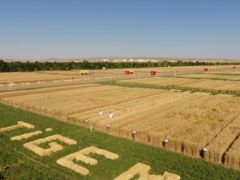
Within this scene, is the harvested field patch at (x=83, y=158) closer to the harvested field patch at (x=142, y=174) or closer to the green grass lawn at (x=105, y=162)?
the green grass lawn at (x=105, y=162)

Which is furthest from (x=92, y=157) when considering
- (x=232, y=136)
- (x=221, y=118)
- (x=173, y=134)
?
(x=221, y=118)

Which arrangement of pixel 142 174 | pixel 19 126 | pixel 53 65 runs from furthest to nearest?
1. pixel 53 65
2. pixel 19 126
3. pixel 142 174

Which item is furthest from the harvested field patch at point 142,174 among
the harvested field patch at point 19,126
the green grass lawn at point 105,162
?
the harvested field patch at point 19,126

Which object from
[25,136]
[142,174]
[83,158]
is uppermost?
[25,136]

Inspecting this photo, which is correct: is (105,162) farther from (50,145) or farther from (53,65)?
(53,65)

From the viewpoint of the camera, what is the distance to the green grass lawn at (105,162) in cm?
1267

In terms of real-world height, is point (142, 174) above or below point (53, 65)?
below

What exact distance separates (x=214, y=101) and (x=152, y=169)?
823 inches

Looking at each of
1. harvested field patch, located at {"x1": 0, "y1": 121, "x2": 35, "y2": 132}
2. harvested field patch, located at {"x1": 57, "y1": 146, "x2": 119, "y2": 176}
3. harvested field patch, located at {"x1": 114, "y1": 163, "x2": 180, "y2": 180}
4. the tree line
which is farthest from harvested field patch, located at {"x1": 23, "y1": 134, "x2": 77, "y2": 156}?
the tree line

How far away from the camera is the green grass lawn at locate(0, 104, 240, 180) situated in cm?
1267

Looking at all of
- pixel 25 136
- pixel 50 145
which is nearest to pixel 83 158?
pixel 50 145

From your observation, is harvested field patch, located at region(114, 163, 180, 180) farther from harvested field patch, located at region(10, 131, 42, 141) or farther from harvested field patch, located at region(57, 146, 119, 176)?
harvested field patch, located at region(10, 131, 42, 141)

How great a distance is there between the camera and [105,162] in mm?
14117

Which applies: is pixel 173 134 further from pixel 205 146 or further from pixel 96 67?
pixel 96 67
